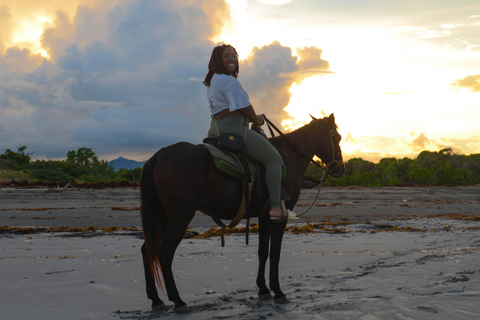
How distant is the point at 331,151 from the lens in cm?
599

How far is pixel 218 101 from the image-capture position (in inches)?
197

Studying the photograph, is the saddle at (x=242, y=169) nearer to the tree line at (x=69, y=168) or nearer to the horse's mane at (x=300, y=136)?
the horse's mane at (x=300, y=136)

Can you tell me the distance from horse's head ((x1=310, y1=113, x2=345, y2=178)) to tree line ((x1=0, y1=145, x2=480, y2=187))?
34473mm

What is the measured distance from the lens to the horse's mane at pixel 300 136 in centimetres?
564

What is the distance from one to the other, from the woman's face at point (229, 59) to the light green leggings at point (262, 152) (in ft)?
1.93

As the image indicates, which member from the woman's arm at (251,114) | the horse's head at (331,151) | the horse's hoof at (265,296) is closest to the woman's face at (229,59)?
the woman's arm at (251,114)

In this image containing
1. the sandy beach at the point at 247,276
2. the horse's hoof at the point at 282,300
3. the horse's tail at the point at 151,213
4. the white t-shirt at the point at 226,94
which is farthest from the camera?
the white t-shirt at the point at 226,94

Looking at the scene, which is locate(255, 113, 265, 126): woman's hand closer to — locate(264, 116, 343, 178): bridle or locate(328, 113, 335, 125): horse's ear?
locate(264, 116, 343, 178): bridle

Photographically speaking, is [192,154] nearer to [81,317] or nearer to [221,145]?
[221,145]

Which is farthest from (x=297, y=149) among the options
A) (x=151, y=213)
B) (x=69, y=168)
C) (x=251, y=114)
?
(x=69, y=168)

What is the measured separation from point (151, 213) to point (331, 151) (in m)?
2.61

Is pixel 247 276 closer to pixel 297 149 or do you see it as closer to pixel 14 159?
pixel 297 149

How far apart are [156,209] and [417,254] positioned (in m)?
4.81

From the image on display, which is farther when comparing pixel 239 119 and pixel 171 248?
pixel 239 119
